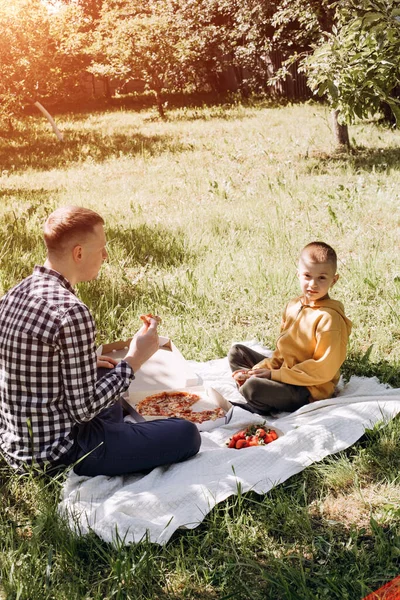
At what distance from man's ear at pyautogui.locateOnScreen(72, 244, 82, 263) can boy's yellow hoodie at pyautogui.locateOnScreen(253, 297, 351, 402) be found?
1.48m

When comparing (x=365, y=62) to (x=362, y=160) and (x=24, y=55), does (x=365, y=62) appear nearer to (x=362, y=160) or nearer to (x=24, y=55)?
(x=362, y=160)

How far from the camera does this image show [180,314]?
5406 millimetres

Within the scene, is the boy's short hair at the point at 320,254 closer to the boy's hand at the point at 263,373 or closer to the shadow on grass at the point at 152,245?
the boy's hand at the point at 263,373

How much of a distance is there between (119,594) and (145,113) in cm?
1947

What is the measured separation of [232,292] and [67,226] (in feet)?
9.02

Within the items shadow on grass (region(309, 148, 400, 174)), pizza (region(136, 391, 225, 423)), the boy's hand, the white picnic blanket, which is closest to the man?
the white picnic blanket

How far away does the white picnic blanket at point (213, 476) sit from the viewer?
2.99 meters

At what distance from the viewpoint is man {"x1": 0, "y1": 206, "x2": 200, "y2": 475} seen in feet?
9.62

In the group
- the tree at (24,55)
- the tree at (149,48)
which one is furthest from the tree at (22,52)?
the tree at (149,48)

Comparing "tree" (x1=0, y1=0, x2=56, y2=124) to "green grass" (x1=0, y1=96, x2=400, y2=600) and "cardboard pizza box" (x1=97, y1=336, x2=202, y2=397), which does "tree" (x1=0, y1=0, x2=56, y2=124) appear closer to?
"green grass" (x1=0, y1=96, x2=400, y2=600)

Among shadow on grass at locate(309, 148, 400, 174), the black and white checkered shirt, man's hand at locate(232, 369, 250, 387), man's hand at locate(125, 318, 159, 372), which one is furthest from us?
shadow on grass at locate(309, 148, 400, 174)

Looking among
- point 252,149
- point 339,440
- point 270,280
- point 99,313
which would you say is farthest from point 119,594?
point 252,149

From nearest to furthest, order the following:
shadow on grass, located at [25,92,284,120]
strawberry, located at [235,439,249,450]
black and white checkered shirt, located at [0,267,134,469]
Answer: black and white checkered shirt, located at [0,267,134,469]
strawberry, located at [235,439,249,450]
shadow on grass, located at [25,92,284,120]

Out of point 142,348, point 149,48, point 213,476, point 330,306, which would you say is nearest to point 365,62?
point 330,306
